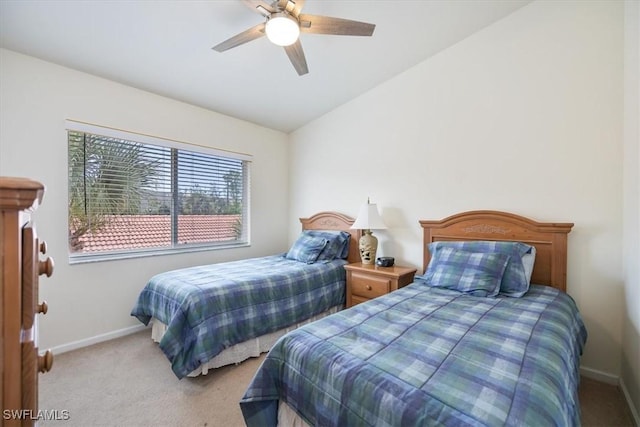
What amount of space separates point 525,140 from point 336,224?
214cm

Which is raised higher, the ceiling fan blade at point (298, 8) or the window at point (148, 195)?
the ceiling fan blade at point (298, 8)

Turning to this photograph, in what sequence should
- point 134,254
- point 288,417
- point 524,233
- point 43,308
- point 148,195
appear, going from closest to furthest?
point 43,308
point 288,417
point 524,233
point 134,254
point 148,195

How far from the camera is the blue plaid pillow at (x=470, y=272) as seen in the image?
2.05 meters

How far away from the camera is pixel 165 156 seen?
321cm

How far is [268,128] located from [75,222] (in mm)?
2527

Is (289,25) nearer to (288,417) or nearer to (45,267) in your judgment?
(45,267)

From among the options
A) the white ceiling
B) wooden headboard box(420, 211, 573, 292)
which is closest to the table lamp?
wooden headboard box(420, 211, 573, 292)

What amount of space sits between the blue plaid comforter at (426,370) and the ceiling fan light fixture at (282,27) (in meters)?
1.75

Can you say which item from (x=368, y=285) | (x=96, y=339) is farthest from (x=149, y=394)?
(x=368, y=285)

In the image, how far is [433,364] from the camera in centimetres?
114

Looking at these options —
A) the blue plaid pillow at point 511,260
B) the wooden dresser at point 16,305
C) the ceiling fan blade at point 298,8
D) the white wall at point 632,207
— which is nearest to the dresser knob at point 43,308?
the wooden dresser at point 16,305

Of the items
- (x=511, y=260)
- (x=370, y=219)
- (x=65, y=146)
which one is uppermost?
(x=65, y=146)

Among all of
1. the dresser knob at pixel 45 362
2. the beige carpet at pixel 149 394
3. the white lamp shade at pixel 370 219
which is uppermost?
the white lamp shade at pixel 370 219

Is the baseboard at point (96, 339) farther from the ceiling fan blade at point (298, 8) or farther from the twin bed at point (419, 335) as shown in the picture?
the ceiling fan blade at point (298, 8)
